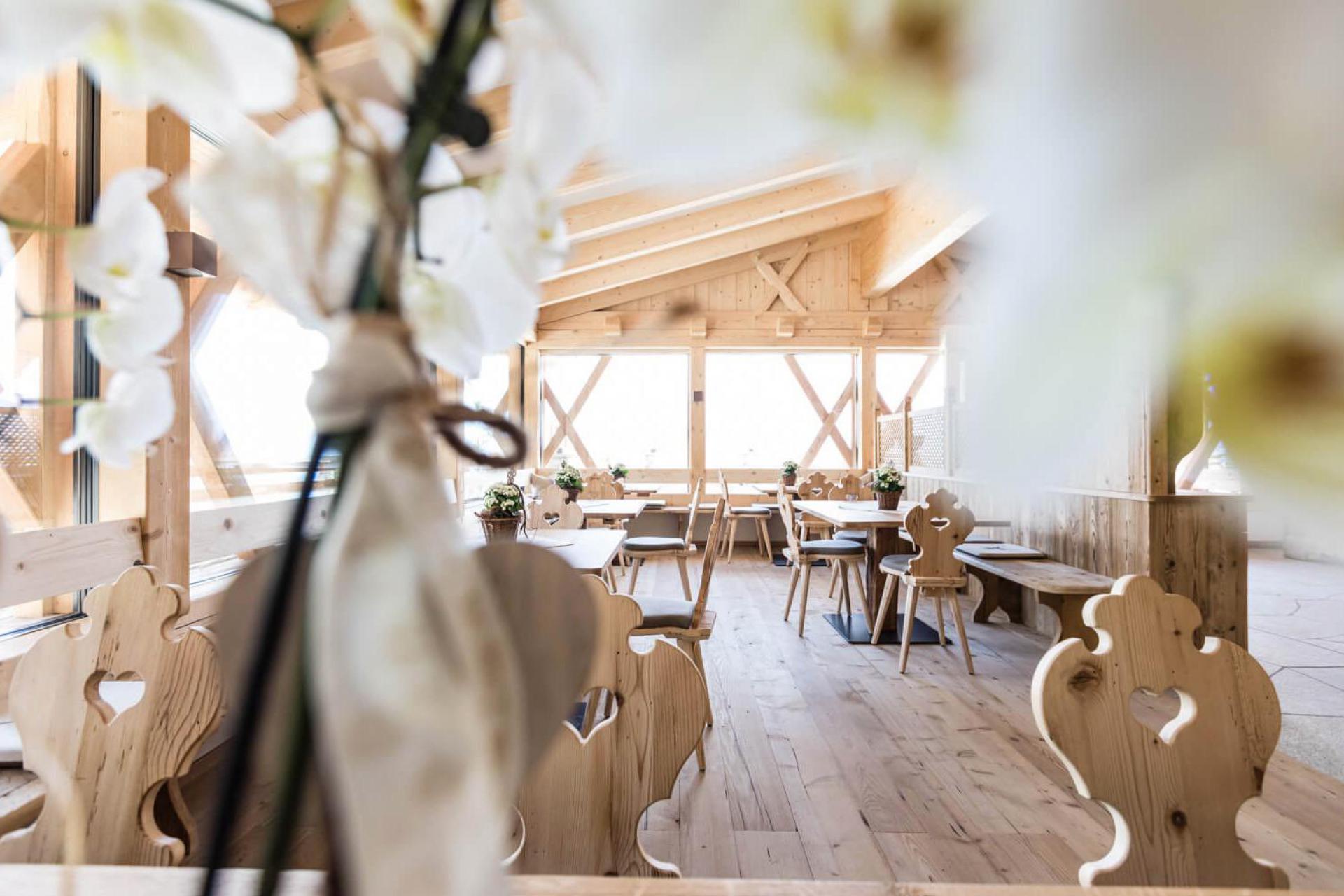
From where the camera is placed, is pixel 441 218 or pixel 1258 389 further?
pixel 441 218

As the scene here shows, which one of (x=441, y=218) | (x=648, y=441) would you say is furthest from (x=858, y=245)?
(x=441, y=218)

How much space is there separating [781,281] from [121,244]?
8.43 m

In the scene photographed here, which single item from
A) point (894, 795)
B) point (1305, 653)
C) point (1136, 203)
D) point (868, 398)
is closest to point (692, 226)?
point (894, 795)

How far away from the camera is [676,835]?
200 cm

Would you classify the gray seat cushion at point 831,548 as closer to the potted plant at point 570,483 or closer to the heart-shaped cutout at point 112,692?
the potted plant at point 570,483

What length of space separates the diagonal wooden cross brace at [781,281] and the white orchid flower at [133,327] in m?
8.15

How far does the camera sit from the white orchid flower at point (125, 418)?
0.31 meters

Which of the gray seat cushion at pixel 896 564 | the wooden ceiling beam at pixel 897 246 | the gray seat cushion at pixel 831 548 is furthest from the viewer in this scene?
the wooden ceiling beam at pixel 897 246

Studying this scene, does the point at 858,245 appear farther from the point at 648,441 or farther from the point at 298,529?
the point at 298,529

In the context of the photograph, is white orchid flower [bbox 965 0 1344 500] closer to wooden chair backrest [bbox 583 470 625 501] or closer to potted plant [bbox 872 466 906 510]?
potted plant [bbox 872 466 906 510]

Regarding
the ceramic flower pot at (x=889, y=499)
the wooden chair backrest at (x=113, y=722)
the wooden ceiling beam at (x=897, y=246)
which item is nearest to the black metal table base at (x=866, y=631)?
the ceramic flower pot at (x=889, y=499)

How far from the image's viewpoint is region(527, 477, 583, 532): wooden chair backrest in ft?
14.0

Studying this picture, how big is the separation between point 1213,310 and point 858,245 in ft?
28.2

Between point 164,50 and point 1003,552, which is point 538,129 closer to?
point 164,50
